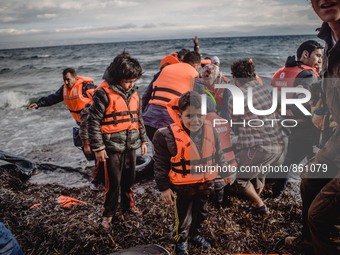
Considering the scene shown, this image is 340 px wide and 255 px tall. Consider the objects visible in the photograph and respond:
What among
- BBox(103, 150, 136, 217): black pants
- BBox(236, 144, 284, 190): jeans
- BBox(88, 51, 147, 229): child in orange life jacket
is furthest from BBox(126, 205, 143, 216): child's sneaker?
BBox(236, 144, 284, 190): jeans

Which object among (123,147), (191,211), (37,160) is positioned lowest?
(37,160)

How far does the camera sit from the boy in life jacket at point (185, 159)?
249 cm

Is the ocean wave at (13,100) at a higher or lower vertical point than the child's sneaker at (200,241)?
higher

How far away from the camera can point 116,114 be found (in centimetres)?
306

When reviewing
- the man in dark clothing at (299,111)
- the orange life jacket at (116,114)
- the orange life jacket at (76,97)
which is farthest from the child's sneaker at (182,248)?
the orange life jacket at (76,97)

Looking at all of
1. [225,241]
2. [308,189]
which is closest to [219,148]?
[308,189]

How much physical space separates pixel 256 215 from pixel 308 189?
3.80ft

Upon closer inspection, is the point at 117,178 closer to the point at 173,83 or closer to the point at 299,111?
the point at 173,83

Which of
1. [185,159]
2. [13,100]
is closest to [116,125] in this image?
[185,159]

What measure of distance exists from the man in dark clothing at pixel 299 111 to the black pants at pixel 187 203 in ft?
5.57

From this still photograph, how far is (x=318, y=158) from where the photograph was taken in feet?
7.58

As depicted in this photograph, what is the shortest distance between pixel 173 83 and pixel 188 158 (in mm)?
1637

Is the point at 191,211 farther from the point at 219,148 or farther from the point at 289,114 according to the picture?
the point at 289,114

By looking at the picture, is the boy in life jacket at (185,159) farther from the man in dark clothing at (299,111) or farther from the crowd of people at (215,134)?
the man in dark clothing at (299,111)
